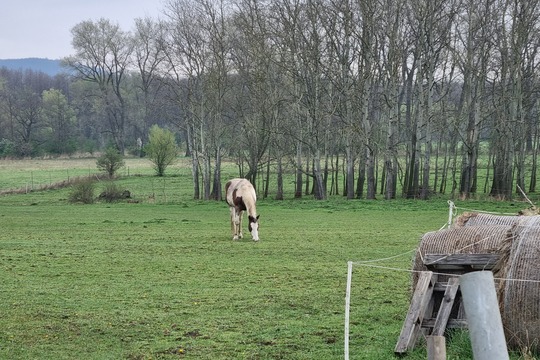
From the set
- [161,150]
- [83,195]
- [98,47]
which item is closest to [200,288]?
[83,195]

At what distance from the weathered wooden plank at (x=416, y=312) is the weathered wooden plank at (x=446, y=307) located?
0.59 feet

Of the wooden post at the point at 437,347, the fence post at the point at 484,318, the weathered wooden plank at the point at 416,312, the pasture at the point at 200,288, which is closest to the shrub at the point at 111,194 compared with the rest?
the pasture at the point at 200,288

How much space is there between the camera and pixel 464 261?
26.6 feet

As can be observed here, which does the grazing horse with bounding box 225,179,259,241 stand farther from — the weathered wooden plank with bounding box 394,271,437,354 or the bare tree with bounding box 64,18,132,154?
the bare tree with bounding box 64,18,132,154

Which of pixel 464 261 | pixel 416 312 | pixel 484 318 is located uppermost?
pixel 484 318

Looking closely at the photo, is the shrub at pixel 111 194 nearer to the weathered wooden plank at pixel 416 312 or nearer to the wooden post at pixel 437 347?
the weathered wooden plank at pixel 416 312

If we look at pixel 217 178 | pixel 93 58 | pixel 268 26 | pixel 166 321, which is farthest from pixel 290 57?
pixel 93 58

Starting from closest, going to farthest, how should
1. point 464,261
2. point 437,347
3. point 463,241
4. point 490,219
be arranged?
point 437,347, point 464,261, point 463,241, point 490,219

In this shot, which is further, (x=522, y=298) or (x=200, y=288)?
(x=200, y=288)

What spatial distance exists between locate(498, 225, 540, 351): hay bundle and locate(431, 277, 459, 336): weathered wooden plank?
571 mm

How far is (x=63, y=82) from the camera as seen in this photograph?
140m

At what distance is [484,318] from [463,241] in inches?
210

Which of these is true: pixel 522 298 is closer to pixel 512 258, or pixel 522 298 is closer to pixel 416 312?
pixel 512 258

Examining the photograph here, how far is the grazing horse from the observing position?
901 inches
